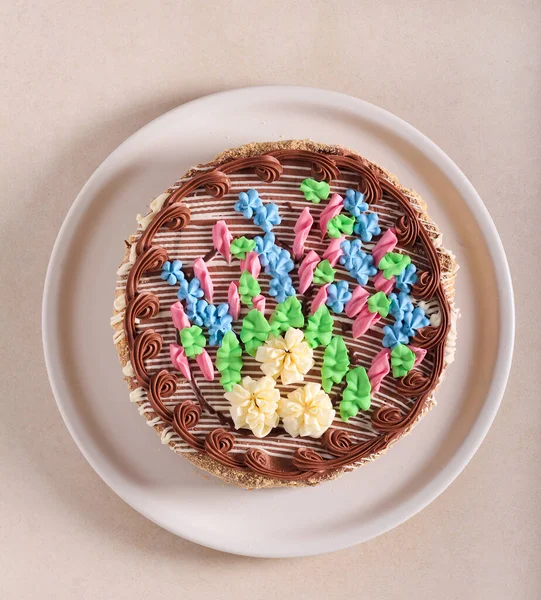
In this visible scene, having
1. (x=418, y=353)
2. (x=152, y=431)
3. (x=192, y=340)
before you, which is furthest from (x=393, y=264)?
(x=152, y=431)

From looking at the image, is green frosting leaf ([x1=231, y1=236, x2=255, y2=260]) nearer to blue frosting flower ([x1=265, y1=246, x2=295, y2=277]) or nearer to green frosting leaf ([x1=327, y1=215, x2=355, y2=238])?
blue frosting flower ([x1=265, y1=246, x2=295, y2=277])

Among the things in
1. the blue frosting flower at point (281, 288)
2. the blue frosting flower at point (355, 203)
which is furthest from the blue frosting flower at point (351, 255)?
the blue frosting flower at point (281, 288)

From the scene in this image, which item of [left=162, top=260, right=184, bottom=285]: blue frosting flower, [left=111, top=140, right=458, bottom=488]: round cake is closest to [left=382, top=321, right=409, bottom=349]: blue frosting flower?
[left=111, top=140, right=458, bottom=488]: round cake

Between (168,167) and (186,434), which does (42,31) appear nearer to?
(168,167)

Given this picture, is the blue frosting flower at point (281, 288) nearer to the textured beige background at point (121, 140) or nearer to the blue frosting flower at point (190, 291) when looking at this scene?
the blue frosting flower at point (190, 291)

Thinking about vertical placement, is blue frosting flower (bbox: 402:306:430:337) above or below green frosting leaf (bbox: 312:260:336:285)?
below

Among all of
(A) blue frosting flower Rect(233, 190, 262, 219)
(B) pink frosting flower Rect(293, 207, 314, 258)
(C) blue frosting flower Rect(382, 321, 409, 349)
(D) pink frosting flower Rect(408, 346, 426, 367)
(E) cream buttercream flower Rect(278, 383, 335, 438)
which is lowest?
(E) cream buttercream flower Rect(278, 383, 335, 438)

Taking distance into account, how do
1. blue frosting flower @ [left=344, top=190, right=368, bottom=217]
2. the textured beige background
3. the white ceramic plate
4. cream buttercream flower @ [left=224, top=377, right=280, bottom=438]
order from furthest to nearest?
the textured beige background → the white ceramic plate → blue frosting flower @ [left=344, top=190, right=368, bottom=217] → cream buttercream flower @ [left=224, top=377, right=280, bottom=438]

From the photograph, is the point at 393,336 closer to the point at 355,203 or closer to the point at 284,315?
the point at 284,315
